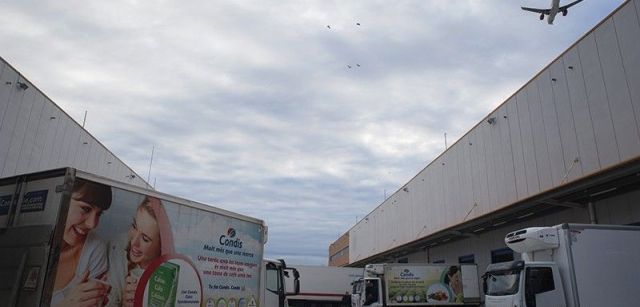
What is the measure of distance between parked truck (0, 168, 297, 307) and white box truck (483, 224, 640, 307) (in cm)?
731

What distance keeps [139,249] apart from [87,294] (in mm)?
1199

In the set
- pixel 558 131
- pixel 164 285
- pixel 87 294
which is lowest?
pixel 87 294

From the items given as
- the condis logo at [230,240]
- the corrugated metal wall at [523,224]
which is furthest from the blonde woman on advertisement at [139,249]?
the corrugated metal wall at [523,224]

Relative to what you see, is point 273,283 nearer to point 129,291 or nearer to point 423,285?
point 129,291

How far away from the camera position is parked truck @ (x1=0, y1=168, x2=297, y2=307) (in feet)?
22.2

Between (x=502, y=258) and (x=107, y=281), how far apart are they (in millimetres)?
19293

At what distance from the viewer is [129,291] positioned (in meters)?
7.96

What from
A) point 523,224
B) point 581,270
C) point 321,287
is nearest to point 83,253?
point 581,270

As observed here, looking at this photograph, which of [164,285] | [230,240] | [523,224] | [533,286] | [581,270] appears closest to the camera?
[164,285]

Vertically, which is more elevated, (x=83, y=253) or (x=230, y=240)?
(x=230, y=240)

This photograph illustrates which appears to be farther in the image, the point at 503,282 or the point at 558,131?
the point at 558,131

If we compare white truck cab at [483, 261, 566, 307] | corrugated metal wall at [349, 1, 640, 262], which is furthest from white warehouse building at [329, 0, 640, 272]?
white truck cab at [483, 261, 566, 307]

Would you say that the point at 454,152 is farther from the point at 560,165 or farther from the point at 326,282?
the point at 326,282

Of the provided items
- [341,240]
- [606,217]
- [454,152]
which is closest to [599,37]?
[606,217]
